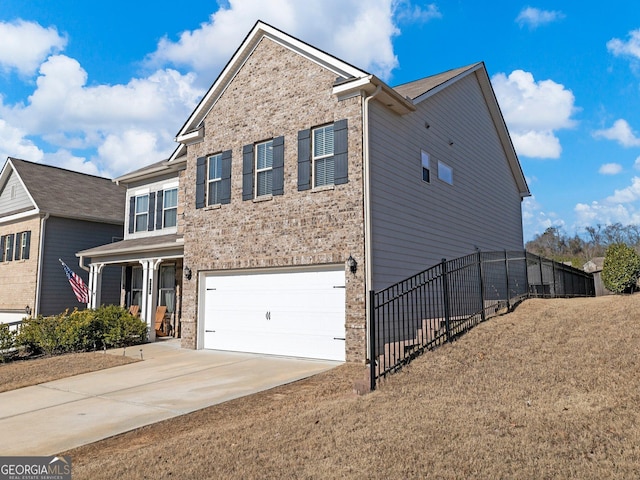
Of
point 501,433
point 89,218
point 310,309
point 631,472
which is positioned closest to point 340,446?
point 501,433

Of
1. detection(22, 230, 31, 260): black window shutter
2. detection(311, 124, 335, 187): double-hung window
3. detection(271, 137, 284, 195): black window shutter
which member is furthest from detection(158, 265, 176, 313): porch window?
detection(311, 124, 335, 187): double-hung window

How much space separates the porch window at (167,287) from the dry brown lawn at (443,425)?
36.0ft

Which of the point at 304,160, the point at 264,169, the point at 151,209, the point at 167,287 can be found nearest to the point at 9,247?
the point at 151,209

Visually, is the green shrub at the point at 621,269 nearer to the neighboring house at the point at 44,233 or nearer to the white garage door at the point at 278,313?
the white garage door at the point at 278,313

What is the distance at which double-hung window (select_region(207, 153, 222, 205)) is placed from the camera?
576 inches

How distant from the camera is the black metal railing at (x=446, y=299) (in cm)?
898

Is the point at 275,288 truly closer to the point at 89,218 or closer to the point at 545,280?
the point at 545,280

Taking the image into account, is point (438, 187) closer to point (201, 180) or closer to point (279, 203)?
point (279, 203)

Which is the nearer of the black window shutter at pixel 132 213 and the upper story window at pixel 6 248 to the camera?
the black window shutter at pixel 132 213

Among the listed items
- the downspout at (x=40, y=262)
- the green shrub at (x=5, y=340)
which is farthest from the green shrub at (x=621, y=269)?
the downspout at (x=40, y=262)

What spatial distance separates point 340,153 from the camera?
11.7 metres

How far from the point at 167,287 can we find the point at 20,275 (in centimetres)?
857

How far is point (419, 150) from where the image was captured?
13.7 metres

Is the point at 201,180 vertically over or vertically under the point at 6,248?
over
